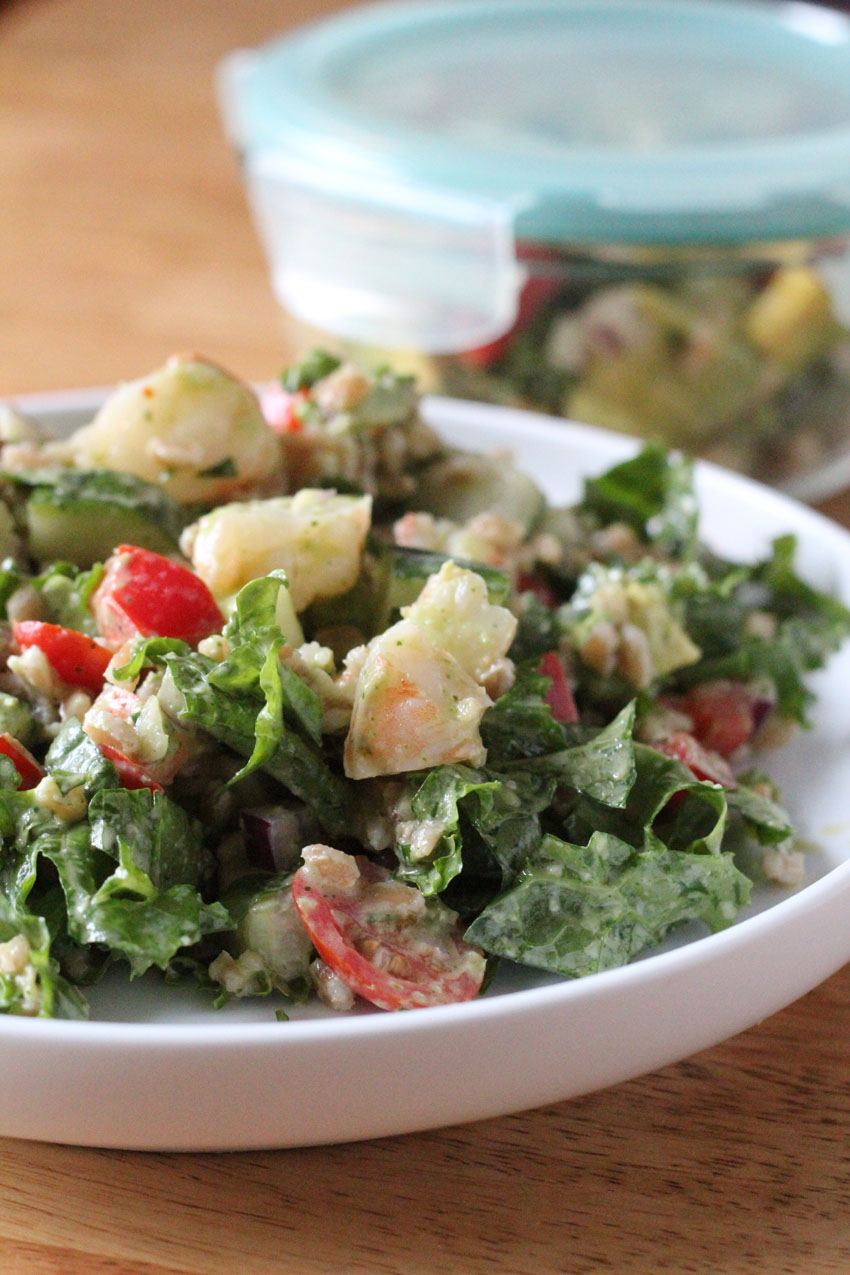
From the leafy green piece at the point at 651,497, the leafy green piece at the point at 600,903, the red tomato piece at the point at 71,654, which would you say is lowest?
the leafy green piece at the point at 651,497

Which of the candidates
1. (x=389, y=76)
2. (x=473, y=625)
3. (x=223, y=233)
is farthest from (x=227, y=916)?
(x=223, y=233)

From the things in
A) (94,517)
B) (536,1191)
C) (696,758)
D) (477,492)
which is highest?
(94,517)

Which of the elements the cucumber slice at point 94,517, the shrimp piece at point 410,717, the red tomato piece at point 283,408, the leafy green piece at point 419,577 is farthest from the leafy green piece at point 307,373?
the shrimp piece at point 410,717

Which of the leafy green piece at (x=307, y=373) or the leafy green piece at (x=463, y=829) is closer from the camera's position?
the leafy green piece at (x=463, y=829)

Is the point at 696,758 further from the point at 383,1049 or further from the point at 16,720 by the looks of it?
the point at 16,720

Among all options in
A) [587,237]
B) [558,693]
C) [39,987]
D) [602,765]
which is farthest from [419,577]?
[587,237]

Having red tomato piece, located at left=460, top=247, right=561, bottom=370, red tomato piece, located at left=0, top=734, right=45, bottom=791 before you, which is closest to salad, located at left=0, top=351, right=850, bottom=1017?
red tomato piece, located at left=0, top=734, right=45, bottom=791

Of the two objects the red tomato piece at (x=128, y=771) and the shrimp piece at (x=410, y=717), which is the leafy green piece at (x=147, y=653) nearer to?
the red tomato piece at (x=128, y=771)

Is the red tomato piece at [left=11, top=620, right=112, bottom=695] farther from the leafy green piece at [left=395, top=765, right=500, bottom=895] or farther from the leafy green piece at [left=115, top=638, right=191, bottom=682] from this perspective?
the leafy green piece at [left=395, top=765, right=500, bottom=895]
